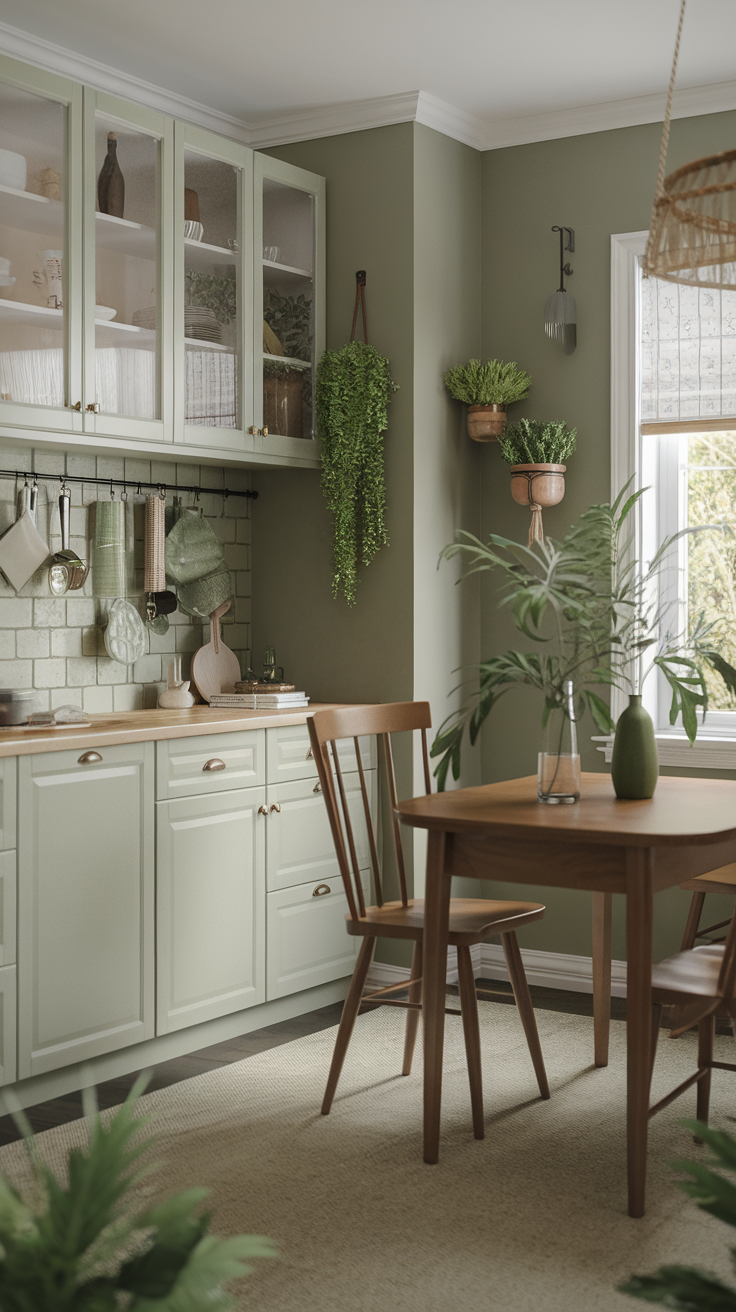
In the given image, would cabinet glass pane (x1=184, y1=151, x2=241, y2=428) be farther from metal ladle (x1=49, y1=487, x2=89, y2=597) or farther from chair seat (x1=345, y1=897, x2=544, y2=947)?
chair seat (x1=345, y1=897, x2=544, y2=947)

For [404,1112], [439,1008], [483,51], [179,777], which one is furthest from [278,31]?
[404,1112]

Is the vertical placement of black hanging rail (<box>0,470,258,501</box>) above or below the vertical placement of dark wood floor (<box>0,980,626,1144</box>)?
above

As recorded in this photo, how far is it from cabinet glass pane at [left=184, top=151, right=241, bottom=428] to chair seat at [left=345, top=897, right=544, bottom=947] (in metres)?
1.63

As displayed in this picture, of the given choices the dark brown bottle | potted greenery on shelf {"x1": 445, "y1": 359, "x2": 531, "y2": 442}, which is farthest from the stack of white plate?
potted greenery on shelf {"x1": 445, "y1": 359, "x2": 531, "y2": 442}

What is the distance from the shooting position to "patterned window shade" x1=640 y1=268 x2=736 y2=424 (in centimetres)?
413

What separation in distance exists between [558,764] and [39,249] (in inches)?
75.4

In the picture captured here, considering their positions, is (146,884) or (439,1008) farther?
(146,884)

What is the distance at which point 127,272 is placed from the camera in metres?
3.68

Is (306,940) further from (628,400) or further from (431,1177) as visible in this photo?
(628,400)

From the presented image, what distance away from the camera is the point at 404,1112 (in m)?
3.17

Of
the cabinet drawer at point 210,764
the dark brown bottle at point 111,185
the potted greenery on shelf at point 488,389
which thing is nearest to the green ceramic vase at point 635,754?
the cabinet drawer at point 210,764

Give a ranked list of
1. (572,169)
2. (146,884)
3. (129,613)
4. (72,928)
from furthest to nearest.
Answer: (572,169), (129,613), (146,884), (72,928)

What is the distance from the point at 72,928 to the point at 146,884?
0.88 feet

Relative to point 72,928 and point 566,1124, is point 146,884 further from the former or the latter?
point 566,1124
